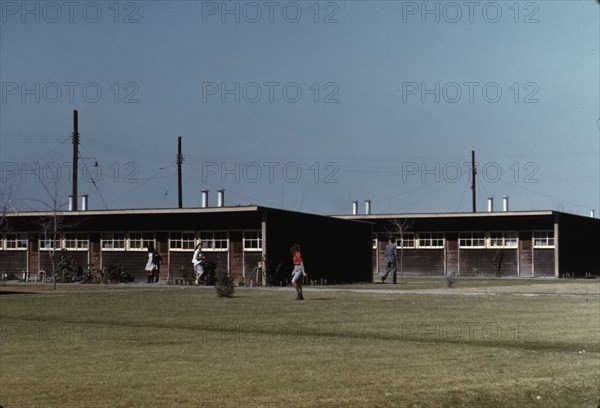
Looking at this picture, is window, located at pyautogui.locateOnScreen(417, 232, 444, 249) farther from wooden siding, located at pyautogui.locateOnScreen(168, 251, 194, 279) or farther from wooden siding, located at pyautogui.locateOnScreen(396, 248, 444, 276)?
wooden siding, located at pyautogui.locateOnScreen(168, 251, 194, 279)

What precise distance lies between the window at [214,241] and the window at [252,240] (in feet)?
3.14

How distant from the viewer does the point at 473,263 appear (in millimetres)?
48469

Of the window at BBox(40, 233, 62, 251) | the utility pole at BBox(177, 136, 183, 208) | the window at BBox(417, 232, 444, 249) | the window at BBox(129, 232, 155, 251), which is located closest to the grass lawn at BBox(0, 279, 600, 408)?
the window at BBox(129, 232, 155, 251)

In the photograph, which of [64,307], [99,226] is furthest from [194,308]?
[99,226]

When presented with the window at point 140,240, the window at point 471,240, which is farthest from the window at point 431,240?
the window at point 140,240

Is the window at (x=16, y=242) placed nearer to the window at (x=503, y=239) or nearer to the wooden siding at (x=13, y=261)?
the wooden siding at (x=13, y=261)

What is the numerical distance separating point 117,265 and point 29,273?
5532 mm

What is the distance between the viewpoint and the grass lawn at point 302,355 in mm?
9547

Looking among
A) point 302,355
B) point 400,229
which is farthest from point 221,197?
point 302,355

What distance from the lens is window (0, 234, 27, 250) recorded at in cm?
4312

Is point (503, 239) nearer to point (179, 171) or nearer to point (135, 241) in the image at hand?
point (135, 241)

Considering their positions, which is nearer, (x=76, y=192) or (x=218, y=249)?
(x=218, y=249)

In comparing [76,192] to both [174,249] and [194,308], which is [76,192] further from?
[194,308]

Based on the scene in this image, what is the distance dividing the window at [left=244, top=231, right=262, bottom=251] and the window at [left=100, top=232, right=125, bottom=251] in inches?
255
